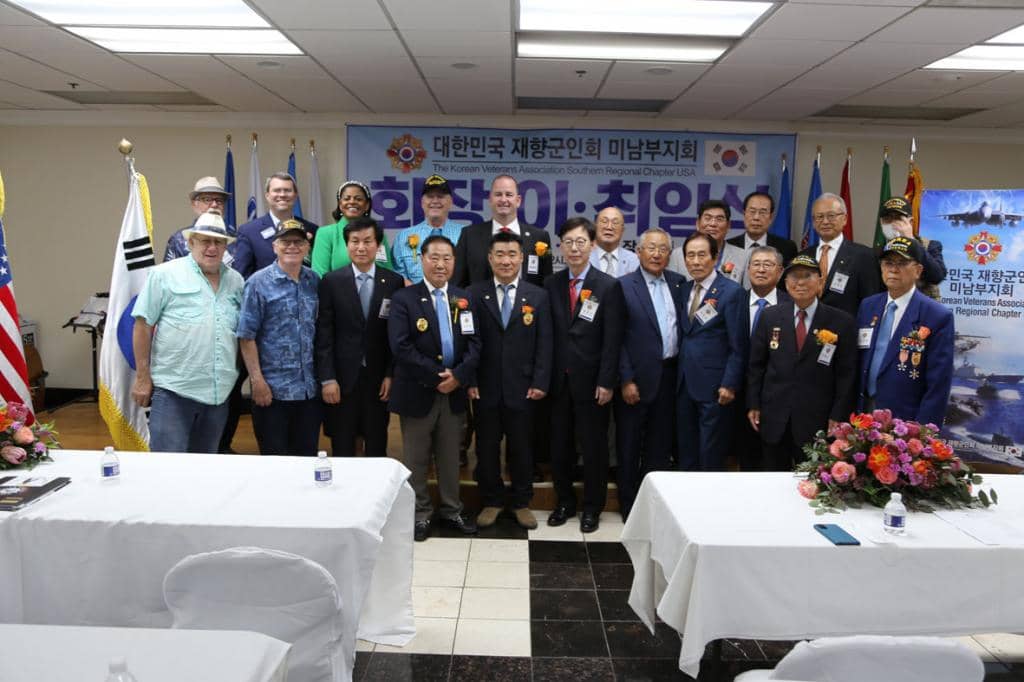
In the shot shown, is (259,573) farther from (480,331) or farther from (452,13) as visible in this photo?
(452,13)

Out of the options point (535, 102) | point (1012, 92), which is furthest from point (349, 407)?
point (1012, 92)

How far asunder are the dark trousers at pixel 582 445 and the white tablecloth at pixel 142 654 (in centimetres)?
280

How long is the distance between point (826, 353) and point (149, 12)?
435cm

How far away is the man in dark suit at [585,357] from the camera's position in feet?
13.9

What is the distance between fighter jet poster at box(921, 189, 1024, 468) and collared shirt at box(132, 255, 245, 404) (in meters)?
4.59

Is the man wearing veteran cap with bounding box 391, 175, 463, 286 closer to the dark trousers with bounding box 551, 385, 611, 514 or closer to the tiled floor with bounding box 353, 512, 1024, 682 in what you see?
the dark trousers with bounding box 551, 385, 611, 514

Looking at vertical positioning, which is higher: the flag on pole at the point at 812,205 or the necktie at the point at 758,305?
the flag on pole at the point at 812,205

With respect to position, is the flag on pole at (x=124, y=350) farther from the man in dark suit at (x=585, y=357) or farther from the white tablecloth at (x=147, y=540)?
the man in dark suit at (x=585, y=357)

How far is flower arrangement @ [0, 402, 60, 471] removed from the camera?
284cm

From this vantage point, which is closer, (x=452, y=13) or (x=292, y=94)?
(x=452, y=13)

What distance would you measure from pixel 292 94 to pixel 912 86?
Answer: 5.19 metres

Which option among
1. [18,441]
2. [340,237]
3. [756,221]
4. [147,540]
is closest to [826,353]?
[756,221]

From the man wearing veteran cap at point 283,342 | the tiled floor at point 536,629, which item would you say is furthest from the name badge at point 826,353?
the man wearing veteran cap at point 283,342

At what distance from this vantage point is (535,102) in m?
6.83
